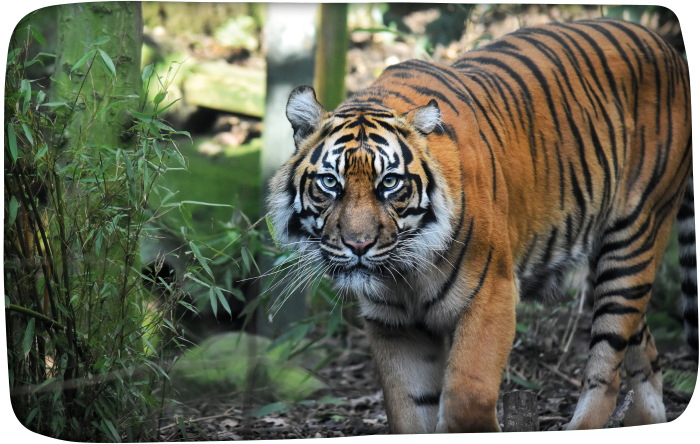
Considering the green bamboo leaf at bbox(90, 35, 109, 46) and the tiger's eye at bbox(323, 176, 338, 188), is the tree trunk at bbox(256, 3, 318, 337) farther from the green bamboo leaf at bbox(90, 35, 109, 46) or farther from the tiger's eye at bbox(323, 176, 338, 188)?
the green bamboo leaf at bbox(90, 35, 109, 46)

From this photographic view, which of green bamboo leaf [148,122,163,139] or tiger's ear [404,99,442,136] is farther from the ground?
tiger's ear [404,99,442,136]

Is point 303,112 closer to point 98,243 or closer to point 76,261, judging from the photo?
point 98,243

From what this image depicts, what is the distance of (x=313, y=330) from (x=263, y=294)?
621 millimetres

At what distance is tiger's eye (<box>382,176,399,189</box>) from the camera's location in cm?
228

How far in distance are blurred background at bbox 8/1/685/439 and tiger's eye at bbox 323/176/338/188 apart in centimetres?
35

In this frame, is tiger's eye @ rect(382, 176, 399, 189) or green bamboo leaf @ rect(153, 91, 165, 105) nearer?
tiger's eye @ rect(382, 176, 399, 189)

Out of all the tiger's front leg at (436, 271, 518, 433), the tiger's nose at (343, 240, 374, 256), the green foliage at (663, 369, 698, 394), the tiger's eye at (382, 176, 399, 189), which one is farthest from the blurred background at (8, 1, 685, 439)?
the tiger's front leg at (436, 271, 518, 433)

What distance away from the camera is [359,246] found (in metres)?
2.20

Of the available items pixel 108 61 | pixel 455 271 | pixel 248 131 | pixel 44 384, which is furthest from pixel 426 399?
pixel 108 61

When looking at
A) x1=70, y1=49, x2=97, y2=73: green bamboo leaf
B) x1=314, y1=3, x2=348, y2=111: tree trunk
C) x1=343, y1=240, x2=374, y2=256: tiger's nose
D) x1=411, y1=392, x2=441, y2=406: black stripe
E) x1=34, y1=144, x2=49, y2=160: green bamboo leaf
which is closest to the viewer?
x1=343, y1=240, x2=374, y2=256: tiger's nose

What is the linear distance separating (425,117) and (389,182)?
0.25 m

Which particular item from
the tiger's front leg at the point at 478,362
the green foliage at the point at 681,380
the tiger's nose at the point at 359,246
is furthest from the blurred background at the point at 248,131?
the tiger's front leg at the point at 478,362

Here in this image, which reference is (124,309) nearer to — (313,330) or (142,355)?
(142,355)

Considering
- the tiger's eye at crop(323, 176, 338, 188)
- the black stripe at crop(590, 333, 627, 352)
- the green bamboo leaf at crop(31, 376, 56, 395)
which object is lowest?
the green bamboo leaf at crop(31, 376, 56, 395)
